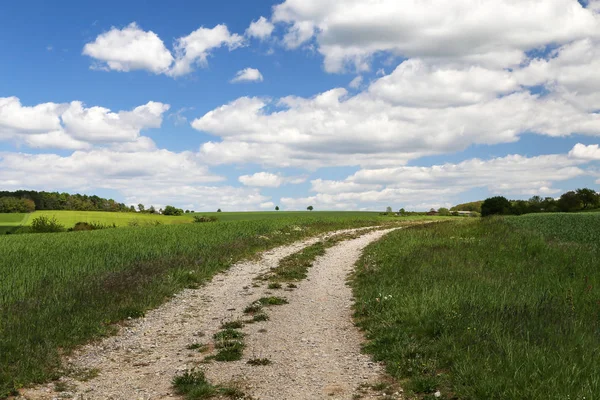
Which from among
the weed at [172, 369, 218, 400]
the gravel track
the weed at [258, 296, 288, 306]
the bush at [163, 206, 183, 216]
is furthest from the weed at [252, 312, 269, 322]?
the bush at [163, 206, 183, 216]

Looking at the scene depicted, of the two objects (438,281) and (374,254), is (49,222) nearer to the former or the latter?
(374,254)

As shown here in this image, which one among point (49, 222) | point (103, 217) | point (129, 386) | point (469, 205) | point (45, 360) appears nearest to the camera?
point (129, 386)

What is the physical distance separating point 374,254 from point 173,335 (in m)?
14.9

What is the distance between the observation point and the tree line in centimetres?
9206

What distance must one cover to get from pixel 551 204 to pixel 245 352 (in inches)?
4122

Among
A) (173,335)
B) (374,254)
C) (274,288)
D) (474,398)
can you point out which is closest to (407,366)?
(474,398)

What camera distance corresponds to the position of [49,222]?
235 ft

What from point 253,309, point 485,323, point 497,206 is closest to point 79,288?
point 253,309

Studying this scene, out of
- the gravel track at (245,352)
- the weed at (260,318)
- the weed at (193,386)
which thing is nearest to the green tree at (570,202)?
the gravel track at (245,352)

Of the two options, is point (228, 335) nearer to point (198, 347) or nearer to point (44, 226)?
point (198, 347)

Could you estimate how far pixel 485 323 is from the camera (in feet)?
33.1

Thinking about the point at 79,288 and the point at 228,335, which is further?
the point at 79,288

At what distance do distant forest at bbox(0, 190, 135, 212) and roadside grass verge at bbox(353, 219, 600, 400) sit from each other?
10327 cm

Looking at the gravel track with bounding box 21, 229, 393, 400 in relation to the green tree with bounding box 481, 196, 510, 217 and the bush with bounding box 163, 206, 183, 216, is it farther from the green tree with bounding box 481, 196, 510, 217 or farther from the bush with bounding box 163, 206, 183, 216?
the bush with bounding box 163, 206, 183, 216
